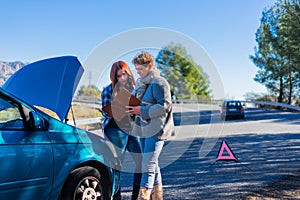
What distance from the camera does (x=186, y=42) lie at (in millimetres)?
4652

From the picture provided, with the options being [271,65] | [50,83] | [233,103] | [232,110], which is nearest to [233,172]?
[50,83]

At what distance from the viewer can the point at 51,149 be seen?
320cm

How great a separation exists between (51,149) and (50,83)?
1625 mm

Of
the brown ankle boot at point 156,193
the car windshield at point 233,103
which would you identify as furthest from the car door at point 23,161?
the car windshield at point 233,103

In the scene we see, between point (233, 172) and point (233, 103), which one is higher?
point (233, 103)

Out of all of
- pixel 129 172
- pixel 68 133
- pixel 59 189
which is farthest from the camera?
pixel 129 172

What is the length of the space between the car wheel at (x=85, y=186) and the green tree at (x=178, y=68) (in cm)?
190

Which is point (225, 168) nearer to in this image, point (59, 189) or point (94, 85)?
point (94, 85)

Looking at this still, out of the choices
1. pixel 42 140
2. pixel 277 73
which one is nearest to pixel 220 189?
pixel 42 140

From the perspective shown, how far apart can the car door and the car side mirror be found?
0.18ft

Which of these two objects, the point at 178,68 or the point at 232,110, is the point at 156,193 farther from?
the point at 232,110

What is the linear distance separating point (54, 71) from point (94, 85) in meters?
0.76

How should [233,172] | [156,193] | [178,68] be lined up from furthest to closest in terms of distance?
[233,172]
[178,68]
[156,193]

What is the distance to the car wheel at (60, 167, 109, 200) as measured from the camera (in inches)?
133
